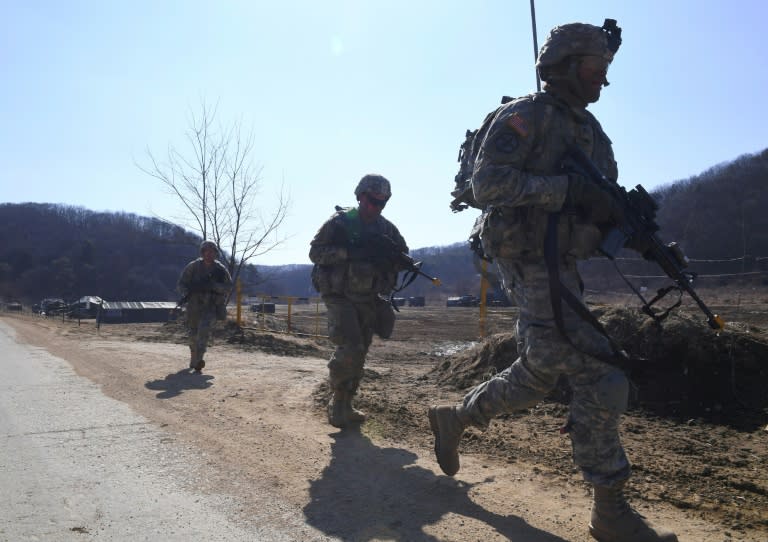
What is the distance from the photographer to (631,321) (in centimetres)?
555

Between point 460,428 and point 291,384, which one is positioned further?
point 291,384

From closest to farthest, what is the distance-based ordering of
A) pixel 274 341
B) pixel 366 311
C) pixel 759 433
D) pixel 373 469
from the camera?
pixel 373 469 < pixel 759 433 < pixel 366 311 < pixel 274 341

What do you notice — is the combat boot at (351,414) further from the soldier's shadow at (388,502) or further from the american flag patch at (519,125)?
the american flag patch at (519,125)

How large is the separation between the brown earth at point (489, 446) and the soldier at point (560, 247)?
0.22 metres

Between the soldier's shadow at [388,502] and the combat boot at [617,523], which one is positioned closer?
the combat boot at [617,523]

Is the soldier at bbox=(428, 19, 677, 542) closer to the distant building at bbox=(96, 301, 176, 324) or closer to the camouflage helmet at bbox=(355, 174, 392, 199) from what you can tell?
the camouflage helmet at bbox=(355, 174, 392, 199)

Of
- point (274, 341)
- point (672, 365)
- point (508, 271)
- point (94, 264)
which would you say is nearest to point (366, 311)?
point (508, 271)

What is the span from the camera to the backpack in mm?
2965

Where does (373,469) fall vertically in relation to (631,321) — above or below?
below

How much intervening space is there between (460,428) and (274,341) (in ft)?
33.7

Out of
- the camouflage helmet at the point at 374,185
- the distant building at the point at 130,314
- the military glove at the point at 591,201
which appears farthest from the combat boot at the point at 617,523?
the distant building at the point at 130,314

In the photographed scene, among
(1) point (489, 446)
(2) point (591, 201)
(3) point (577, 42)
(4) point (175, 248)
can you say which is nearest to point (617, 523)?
(2) point (591, 201)

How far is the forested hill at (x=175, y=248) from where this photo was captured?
1404 inches

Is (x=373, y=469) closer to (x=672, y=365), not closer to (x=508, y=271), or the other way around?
(x=508, y=271)
